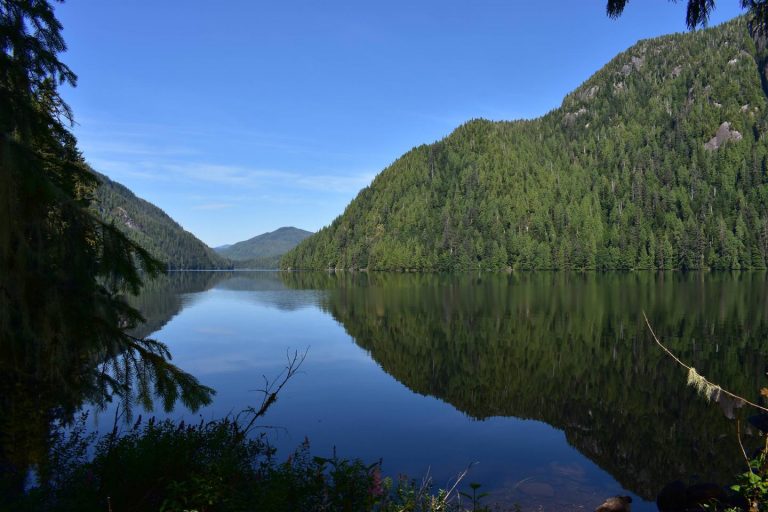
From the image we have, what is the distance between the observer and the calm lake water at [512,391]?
1689cm

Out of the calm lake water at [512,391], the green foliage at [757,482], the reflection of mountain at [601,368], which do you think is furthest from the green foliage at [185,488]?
the reflection of mountain at [601,368]

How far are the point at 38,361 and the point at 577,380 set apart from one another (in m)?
27.3

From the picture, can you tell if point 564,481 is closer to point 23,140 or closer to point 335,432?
point 335,432

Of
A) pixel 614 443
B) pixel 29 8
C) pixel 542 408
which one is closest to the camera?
pixel 29 8

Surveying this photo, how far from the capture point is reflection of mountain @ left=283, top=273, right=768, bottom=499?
1844 centimetres

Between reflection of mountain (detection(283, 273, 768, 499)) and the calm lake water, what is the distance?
103mm

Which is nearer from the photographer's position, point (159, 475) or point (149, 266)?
point (149, 266)

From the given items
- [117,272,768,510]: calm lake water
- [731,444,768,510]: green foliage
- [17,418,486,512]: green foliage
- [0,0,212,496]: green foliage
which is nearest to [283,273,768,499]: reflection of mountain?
[117,272,768,510]: calm lake water

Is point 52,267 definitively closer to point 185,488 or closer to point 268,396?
point 185,488

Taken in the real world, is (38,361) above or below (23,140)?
below

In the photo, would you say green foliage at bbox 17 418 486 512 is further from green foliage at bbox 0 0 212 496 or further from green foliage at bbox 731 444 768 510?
green foliage at bbox 731 444 768 510

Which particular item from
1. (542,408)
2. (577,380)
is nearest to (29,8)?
(542,408)

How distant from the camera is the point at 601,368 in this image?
29.8 metres

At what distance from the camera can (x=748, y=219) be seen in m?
193
